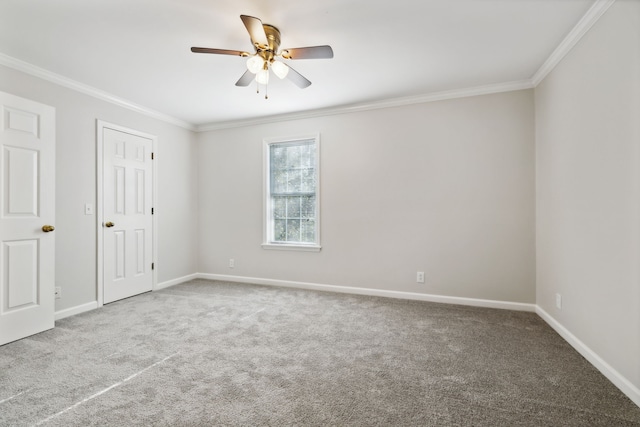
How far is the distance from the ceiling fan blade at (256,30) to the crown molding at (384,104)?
6.36 ft

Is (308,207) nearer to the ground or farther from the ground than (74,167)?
nearer to the ground

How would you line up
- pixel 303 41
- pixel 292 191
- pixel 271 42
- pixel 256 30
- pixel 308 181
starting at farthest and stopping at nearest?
pixel 292 191, pixel 308 181, pixel 303 41, pixel 271 42, pixel 256 30

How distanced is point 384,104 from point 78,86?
3533mm

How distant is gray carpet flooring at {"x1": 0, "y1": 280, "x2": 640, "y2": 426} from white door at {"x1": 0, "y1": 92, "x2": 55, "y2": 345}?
0.83ft

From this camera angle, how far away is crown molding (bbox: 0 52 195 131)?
278cm

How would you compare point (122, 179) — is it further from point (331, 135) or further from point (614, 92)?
point (614, 92)

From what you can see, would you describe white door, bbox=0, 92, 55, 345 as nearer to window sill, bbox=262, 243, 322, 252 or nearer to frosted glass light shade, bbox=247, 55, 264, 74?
frosted glass light shade, bbox=247, 55, 264, 74

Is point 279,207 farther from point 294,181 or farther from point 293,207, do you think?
point 294,181

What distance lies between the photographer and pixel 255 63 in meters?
2.31

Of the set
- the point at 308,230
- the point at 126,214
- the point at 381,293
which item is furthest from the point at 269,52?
the point at 381,293

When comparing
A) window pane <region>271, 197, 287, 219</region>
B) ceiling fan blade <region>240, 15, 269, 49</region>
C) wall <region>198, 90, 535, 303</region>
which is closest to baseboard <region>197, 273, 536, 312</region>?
wall <region>198, 90, 535, 303</region>

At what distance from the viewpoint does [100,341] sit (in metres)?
2.60

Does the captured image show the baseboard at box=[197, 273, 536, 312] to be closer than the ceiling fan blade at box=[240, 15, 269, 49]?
No

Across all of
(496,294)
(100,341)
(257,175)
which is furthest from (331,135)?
(100,341)
